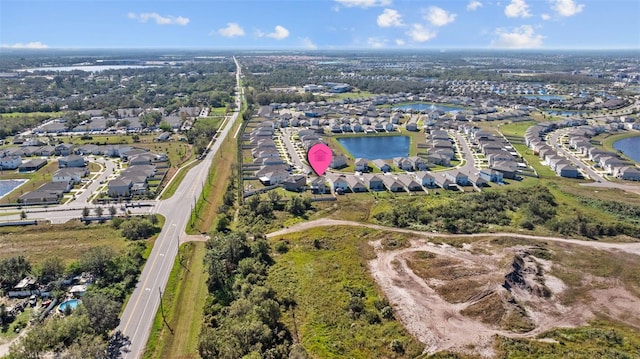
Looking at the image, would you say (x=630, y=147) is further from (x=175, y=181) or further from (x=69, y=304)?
(x=69, y=304)

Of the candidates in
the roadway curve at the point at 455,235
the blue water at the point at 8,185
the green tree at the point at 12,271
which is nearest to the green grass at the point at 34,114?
the blue water at the point at 8,185

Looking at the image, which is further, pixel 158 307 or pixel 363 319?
pixel 158 307

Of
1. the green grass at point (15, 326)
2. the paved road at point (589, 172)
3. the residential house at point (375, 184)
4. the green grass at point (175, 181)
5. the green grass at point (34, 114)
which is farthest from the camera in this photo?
the green grass at point (34, 114)

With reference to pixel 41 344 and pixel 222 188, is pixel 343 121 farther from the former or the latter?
pixel 41 344

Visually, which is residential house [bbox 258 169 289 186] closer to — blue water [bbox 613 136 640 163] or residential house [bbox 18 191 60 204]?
residential house [bbox 18 191 60 204]

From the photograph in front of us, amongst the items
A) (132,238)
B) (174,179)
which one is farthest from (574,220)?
(174,179)

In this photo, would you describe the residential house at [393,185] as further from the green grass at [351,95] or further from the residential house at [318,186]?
the green grass at [351,95]
